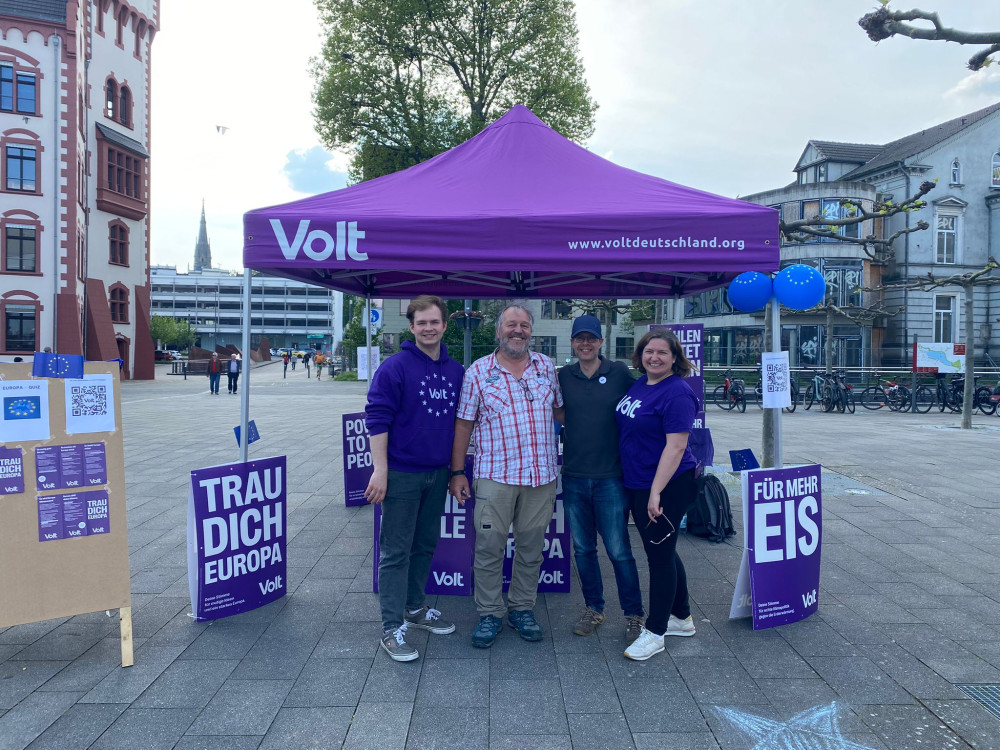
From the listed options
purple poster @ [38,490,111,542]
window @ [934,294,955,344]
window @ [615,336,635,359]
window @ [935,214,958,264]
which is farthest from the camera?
window @ [615,336,635,359]

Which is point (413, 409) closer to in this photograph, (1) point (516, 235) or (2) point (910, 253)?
(1) point (516, 235)

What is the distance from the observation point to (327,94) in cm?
2172

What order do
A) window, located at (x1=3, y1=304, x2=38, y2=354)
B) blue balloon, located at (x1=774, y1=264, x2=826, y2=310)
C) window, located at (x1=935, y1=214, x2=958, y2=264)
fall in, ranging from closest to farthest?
blue balloon, located at (x1=774, y1=264, x2=826, y2=310) < window, located at (x1=3, y1=304, x2=38, y2=354) < window, located at (x1=935, y1=214, x2=958, y2=264)

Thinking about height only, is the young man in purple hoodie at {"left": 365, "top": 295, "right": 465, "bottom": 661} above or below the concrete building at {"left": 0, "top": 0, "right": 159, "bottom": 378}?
below

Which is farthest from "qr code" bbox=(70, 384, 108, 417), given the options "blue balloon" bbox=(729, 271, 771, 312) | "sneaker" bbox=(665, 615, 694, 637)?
"blue balloon" bbox=(729, 271, 771, 312)

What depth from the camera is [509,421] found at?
3.48m

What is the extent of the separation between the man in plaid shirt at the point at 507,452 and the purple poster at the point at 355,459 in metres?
3.17

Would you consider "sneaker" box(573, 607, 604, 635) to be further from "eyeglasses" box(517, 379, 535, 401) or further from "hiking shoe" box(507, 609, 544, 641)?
"eyeglasses" box(517, 379, 535, 401)

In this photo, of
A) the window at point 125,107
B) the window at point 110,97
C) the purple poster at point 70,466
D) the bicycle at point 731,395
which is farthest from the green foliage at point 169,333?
the purple poster at point 70,466

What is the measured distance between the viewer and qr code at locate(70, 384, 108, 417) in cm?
332

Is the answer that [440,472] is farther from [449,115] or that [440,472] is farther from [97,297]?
[97,297]

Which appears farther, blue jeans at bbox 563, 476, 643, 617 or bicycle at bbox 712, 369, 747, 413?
bicycle at bbox 712, 369, 747, 413

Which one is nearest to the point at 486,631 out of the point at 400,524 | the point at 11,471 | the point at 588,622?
the point at 588,622

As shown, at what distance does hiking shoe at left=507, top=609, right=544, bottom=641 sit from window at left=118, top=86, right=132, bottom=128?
1499 inches
